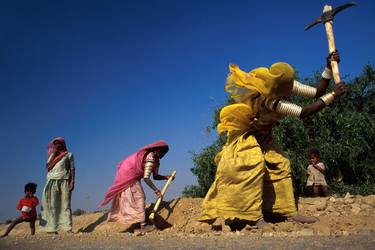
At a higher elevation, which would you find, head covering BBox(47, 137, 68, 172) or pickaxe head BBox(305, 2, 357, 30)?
pickaxe head BBox(305, 2, 357, 30)

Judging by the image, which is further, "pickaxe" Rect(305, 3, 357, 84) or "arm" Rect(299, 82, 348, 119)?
"pickaxe" Rect(305, 3, 357, 84)

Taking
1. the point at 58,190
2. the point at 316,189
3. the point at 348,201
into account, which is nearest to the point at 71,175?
the point at 58,190

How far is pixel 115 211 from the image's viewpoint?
280 inches

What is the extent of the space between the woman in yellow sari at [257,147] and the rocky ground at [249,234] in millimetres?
273

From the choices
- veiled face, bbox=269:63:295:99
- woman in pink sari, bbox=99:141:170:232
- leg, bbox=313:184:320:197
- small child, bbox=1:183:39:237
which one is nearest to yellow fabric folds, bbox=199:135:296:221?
veiled face, bbox=269:63:295:99

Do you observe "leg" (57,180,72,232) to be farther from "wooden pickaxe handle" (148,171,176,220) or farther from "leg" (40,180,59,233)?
"wooden pickaxe handle" (148,171,176,220)

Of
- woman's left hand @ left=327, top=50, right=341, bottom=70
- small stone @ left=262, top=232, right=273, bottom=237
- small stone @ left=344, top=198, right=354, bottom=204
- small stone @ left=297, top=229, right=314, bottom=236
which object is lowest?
small stone @ left=297, top=229, right=314, bottom=236

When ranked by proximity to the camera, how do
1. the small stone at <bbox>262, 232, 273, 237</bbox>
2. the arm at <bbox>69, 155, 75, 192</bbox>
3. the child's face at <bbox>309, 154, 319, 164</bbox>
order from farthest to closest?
the child's face at <bbox>309, 154, 319, 164</bbox>
the arm at <bbox>69, 155, 75, 192</bbox>
the small stone at <bbox>262, 232, 273, 237</bbox>

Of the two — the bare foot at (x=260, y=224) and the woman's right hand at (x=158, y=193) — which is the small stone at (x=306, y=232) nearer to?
the bare foot at (x=260, y=224)

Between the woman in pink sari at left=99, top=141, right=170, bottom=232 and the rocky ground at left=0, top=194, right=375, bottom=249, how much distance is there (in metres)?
0.54

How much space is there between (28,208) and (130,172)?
2.15m

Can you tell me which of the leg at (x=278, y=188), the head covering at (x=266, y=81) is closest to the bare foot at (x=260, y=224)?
the leg at (x=278, y=188)

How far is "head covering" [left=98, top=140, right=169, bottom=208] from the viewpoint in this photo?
7.06 m

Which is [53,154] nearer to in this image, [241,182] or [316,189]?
[241,182]
